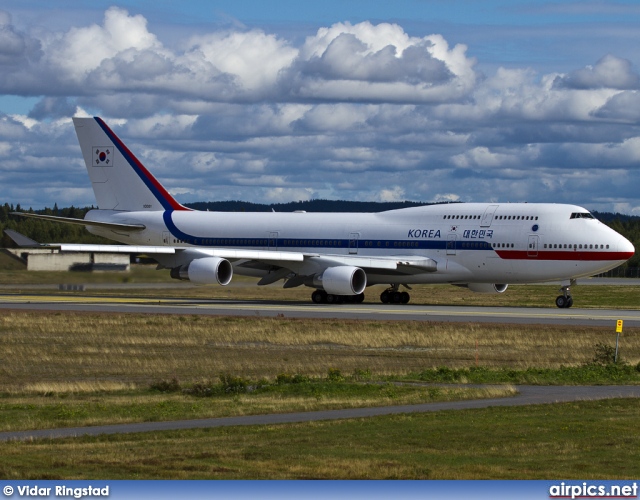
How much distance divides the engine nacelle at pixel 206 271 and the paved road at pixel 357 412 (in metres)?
28.2

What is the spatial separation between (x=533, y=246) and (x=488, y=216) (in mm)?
2800

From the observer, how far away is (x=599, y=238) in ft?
165

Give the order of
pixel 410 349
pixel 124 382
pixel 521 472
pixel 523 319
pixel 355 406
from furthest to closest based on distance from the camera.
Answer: pixel 523 319 < pixel 410 349 < pixel 124 382 < pixel 355 406 < pixel 521 472

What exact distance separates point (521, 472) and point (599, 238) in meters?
36.9

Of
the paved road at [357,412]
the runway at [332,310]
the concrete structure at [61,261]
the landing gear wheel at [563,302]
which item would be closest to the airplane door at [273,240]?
the runway at [332,310]

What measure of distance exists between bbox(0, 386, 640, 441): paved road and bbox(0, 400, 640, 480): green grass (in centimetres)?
68

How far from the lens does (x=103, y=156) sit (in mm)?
64312

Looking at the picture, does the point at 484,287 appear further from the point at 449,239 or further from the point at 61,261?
the point at 61,261

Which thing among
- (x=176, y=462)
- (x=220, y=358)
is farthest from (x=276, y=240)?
(x=176, y=462)

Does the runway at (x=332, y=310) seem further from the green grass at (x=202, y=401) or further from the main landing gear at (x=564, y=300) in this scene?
the green grass at (x=202, y=401)

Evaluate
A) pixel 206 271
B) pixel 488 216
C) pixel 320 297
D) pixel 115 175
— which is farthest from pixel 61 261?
pixel 488 216

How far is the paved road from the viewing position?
18.3 metres

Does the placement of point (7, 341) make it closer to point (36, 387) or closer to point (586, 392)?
point (36, 387)

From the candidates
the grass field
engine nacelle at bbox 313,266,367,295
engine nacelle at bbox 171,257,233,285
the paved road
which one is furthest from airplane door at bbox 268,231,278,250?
the paved road
